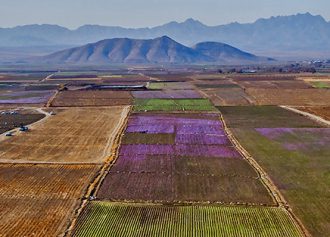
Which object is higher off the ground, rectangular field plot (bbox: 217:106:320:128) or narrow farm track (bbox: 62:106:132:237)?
narrow farm track (bbox: 62:106:132:237)

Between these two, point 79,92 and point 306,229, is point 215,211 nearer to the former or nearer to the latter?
point 306,229

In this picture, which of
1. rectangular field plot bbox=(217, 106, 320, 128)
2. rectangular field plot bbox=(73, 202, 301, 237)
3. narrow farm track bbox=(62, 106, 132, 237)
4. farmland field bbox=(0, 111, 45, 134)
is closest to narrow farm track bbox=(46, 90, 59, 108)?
farmland field bbox=(0, 111, 45, 134)

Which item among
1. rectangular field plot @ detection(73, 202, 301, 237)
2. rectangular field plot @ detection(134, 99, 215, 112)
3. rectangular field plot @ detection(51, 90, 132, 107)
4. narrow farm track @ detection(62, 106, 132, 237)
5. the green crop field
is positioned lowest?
rectangular field plot @ detection(51, 90, 132, 107)

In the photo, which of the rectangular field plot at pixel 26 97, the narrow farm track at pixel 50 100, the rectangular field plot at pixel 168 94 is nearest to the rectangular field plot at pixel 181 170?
the narrow farm track at pixel 50 100

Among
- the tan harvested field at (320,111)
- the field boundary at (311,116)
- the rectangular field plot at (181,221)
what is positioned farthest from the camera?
the tan harvested field at (320,111)

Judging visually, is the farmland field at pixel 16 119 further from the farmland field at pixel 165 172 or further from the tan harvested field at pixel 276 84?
the tan harvested field at pixel 276 84

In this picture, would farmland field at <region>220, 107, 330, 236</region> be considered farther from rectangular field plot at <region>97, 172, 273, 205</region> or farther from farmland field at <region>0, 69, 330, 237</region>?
rectangular field plot at <region>97, 172, 273, 205</region>
